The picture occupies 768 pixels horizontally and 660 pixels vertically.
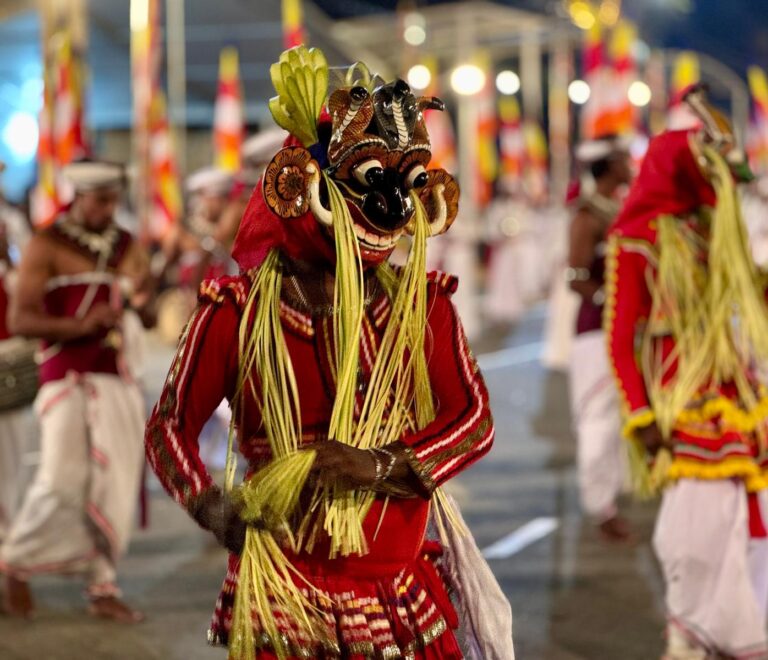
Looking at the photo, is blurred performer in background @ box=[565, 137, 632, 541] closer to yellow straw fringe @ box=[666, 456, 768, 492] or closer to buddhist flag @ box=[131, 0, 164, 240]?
yellow straw fringe @ box=[666, 456, 768, 492]

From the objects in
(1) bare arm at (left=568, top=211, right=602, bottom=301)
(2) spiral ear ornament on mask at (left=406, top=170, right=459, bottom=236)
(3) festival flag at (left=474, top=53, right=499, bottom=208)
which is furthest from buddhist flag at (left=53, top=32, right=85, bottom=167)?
(3) festival flag at (left=474, top=53, right=499, bottom=208)

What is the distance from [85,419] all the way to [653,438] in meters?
2.70

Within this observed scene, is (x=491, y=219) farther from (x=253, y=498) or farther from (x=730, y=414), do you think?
(x=253, y=498)

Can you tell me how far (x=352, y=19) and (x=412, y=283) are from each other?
110 ft

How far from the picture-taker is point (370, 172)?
3139mm

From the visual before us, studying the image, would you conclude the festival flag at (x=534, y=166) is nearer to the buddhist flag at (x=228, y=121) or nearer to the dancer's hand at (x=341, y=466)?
the buddhist flag at (x=228, y=121)

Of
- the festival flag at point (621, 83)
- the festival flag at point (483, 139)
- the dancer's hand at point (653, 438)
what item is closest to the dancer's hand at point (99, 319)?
the dancer's hand at point (653, 438)

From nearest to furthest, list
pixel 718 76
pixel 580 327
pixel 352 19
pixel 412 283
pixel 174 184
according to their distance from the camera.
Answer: pixel 412 283 < pixel 580 327 < pixel 174 184 < pixel 352 19 < pixel 718 76

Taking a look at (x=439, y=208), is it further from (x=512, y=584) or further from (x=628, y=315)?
(x=512, y=584)

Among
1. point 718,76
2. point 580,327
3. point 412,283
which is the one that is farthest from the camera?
point 718,76

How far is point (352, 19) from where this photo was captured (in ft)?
118

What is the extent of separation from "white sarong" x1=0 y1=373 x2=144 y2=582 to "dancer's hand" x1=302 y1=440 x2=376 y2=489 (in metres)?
3.70

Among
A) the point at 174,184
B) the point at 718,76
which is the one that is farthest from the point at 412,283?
the point at 718,76

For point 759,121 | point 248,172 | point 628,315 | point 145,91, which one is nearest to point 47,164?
→ point 248,172
